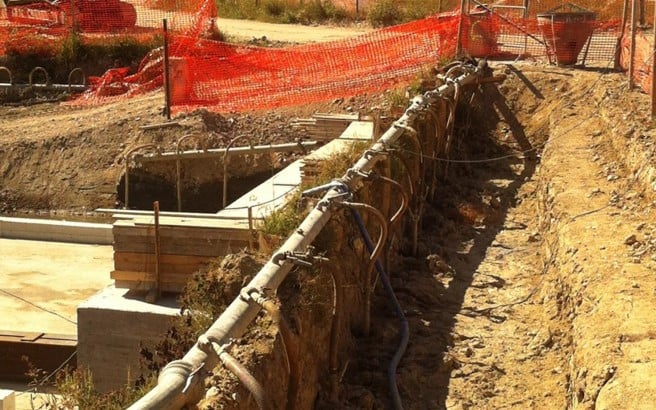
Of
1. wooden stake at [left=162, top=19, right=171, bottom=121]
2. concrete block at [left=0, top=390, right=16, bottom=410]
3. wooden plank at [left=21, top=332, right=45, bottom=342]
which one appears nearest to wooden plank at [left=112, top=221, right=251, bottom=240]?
wooden plank at [left=21, top=332, right=45, bottom=342]

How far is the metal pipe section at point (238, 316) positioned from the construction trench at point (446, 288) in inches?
0.5

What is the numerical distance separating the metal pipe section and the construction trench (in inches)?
0.5

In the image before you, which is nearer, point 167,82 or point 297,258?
point 297,258

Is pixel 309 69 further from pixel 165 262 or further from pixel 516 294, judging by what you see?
pixel 516 294

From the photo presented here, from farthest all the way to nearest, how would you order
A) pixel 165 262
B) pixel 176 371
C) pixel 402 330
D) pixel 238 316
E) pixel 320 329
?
pixel 165 262 → pixel 402 330 → pixel 320 329 → pixel 238 316 → pixel 176 371

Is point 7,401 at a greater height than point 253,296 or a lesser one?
lesser

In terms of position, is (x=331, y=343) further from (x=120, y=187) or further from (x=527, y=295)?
(x=120, y=187)

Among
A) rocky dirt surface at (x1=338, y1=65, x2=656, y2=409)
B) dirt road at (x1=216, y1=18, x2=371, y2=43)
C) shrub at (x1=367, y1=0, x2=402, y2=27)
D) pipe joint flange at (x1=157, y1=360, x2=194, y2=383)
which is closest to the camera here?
pipe joint flange at (x1=157, y1=360, x2=194, y2=383)

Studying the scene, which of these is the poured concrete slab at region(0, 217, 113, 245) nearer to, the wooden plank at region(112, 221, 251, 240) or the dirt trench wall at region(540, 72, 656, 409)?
the wooden plank at region(112, 221, 251, 240)

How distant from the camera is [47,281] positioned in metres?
14.4

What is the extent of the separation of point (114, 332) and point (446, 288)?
3433 millimetres

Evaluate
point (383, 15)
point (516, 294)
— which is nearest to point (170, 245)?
point (516, 294)

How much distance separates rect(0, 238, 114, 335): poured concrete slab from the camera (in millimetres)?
13047

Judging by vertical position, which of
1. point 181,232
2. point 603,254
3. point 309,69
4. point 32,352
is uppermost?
point 309,69
